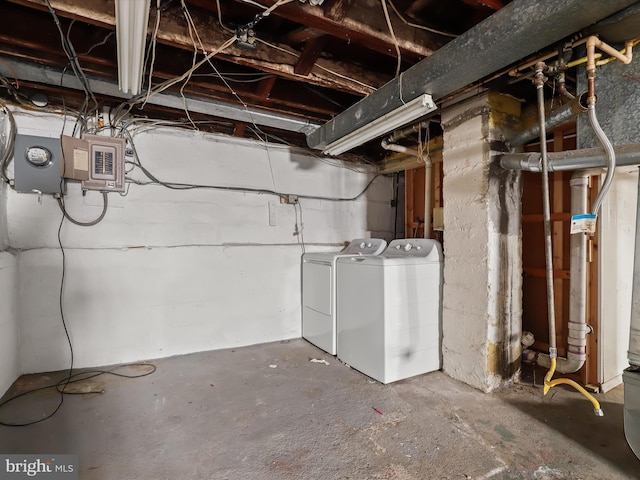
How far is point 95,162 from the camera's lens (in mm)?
2508

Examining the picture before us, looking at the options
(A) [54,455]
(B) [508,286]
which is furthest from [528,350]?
(A) [54,455]

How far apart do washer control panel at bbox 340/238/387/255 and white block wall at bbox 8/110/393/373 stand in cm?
38

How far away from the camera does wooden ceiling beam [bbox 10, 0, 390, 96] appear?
1536mm

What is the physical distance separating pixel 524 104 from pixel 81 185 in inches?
143

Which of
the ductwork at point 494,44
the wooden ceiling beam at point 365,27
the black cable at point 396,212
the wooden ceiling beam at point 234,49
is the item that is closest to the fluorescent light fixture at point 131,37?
the wooden ceiling beam at point 234,49

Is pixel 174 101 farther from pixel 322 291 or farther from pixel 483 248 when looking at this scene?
pixel 483 248

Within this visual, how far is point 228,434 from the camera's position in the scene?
174cm

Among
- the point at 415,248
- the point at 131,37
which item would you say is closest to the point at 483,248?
the point at 415,248

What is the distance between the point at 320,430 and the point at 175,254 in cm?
200

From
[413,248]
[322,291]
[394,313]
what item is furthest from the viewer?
[322,291]

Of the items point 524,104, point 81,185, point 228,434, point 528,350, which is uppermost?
point 524,104

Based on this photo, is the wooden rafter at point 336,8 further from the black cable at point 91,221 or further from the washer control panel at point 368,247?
the black cable at point 91,221

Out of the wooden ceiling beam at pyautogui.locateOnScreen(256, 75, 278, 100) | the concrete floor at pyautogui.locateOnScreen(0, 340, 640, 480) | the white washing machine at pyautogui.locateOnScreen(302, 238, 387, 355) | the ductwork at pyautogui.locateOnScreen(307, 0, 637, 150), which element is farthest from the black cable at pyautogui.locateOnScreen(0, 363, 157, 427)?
the ductwork at pyautogui.locateOnScreen(307, 0, 637, 150)

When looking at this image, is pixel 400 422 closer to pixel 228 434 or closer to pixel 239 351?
pixel 228 434
